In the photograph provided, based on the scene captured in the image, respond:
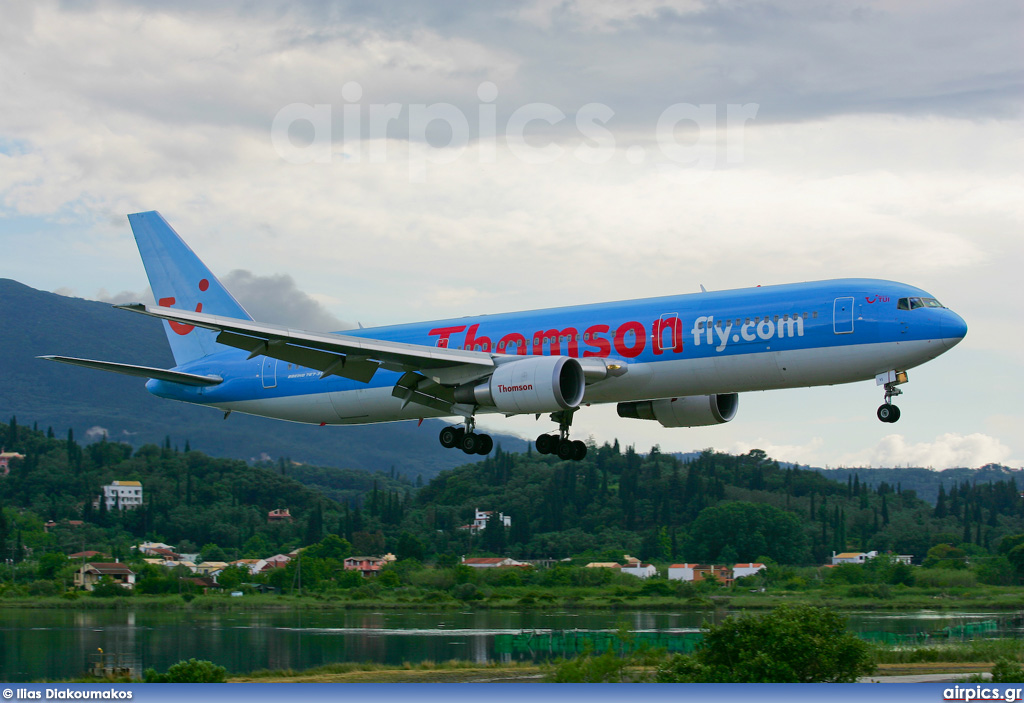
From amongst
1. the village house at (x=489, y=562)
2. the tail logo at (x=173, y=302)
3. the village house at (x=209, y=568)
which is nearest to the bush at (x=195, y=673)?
the tail logo at (x=173, y=302)

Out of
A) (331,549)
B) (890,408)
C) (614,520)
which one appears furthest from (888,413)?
(614,520)

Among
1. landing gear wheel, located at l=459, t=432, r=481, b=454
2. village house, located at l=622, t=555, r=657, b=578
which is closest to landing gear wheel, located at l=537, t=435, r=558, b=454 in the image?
landing gear wheel, located at l=459, t=432, r=481, b=454

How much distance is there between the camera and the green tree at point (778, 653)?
150ft

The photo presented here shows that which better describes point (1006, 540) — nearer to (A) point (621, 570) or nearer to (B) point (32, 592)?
(A) point (621, 570)

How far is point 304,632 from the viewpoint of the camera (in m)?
120

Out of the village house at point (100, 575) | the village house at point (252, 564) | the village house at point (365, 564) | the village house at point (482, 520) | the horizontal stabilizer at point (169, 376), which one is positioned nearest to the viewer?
the horizontal stabilizer at point (169, 376)

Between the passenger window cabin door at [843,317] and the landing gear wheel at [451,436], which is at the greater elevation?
the passenger window cabin door at [843,317]

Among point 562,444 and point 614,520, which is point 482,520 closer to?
point 614,520

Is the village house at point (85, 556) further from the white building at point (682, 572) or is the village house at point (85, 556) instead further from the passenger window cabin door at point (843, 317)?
the passenger window cabin door at point (843, 317)

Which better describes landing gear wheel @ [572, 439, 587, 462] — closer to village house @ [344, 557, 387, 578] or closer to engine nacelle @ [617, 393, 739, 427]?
engine nacelle @ [617, 393, 739, 427]

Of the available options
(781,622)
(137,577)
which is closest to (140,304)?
(781,622)

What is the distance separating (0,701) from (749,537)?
139763 mm

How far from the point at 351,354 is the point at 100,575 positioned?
124m

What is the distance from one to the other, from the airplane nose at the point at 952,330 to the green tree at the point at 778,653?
17.6 meters
